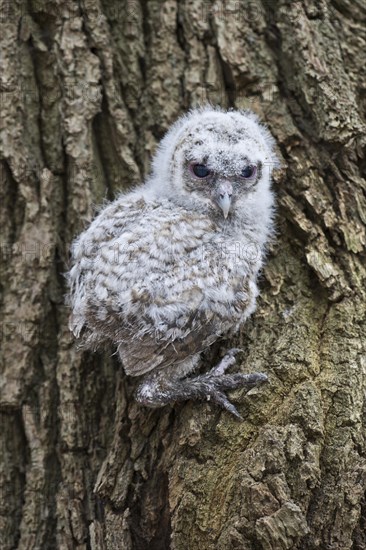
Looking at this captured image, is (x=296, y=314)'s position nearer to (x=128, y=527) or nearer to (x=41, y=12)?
(x=128, y=527)

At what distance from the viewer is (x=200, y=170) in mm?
3236

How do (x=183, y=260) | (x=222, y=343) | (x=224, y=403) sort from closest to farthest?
(x=224, y=403) < (x=183, y=260) < (x=222, y=343)

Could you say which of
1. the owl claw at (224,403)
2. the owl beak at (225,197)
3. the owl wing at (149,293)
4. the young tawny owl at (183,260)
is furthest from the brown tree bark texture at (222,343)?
the owl beak at (225,197)

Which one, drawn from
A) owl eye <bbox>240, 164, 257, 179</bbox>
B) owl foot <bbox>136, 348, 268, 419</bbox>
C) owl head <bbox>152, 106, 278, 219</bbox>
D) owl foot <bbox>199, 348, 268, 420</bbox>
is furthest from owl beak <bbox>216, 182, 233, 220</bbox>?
owl foot <bbox>199, 348, 268, 420</bbox>

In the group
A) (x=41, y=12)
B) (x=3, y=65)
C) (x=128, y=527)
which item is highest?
(x=41, y=12)

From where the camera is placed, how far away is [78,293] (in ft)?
10.2

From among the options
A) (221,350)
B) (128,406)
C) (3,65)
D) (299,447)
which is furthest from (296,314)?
(3,65)

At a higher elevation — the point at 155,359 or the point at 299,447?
the point at 155,359

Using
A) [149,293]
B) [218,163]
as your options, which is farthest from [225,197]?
[149,293]

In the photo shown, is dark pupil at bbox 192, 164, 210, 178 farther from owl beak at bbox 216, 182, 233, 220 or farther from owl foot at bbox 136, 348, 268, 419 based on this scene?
owl foot at bbox 136, 348, 268, 419

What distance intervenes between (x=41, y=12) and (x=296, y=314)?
2.32 m

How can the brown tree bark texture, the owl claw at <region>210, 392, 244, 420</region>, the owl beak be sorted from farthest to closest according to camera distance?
the owl beak < the owl claw at <region>210, 392, 244, 420</region> < the brown tree bark texture

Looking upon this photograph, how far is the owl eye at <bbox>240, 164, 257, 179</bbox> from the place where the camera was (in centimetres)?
322

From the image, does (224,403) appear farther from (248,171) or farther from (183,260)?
(248,171)
